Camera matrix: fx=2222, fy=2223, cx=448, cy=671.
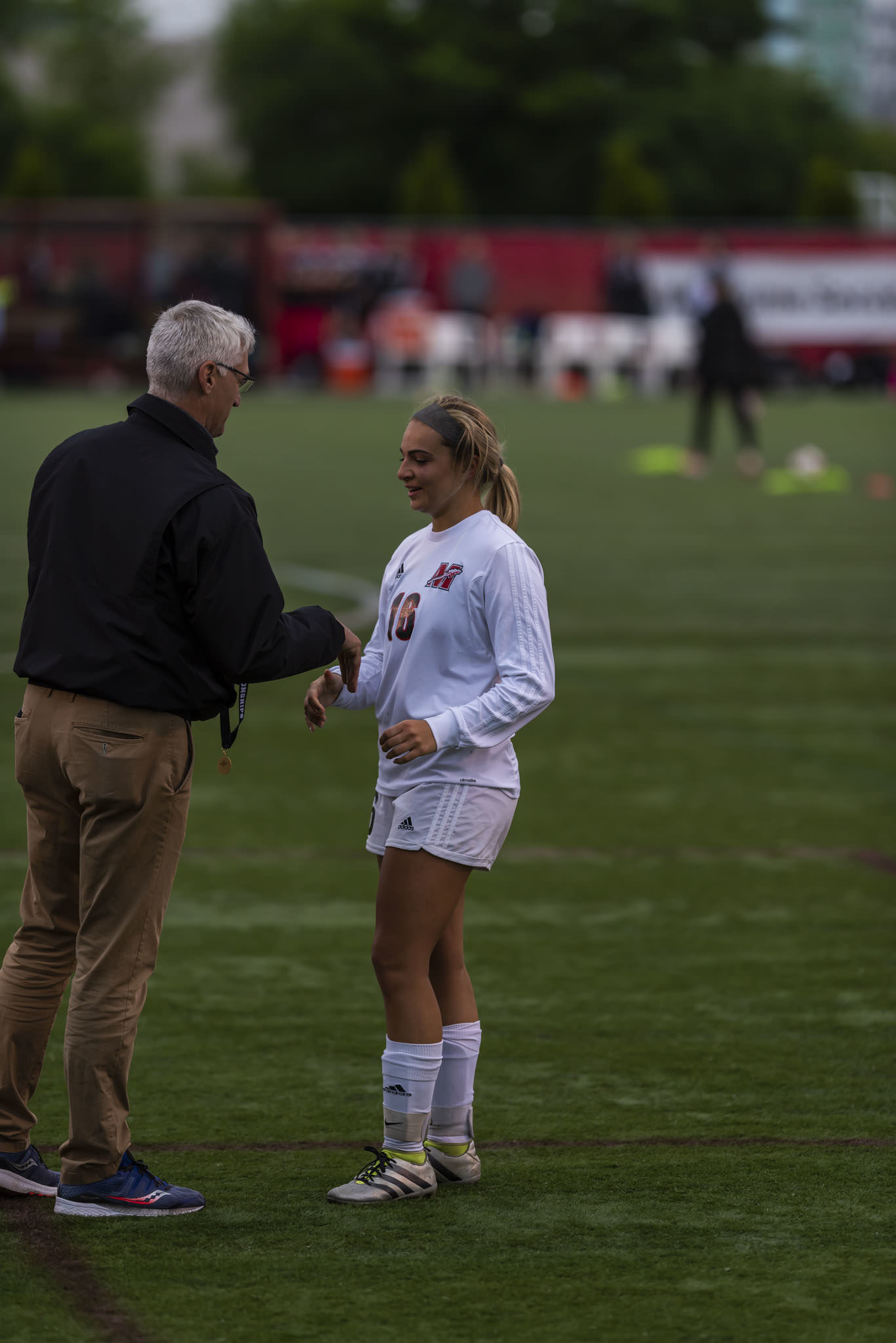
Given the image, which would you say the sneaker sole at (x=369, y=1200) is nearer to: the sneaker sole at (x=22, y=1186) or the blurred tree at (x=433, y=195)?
the sneaker sole at (x=22, y=1186)

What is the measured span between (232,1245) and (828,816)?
4.89 metres

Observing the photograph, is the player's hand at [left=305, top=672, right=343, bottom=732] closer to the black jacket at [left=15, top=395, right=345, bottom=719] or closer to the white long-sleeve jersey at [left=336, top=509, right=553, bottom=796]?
the white long-sleeve jersey at [left=336, top=509, right=553, bottom=796]

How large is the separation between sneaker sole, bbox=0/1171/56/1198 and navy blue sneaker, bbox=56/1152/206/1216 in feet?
0.37

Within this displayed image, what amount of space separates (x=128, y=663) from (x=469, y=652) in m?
0.75

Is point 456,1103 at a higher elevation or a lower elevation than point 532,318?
lower

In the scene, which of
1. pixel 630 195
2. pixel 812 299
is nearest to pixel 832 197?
pixel 630 195

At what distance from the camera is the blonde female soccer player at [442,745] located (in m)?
4.59

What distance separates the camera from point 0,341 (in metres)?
43.5

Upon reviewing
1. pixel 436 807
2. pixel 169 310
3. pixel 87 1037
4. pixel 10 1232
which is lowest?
pixel 10 1232

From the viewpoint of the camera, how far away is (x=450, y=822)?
15.1 ft

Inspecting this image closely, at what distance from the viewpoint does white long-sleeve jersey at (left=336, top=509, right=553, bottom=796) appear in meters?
4.55

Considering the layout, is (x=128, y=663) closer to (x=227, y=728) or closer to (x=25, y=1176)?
(x=227, y=728)

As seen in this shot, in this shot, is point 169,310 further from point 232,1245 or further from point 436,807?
point 232,1245

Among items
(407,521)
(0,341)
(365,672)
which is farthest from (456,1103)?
(0,341)
